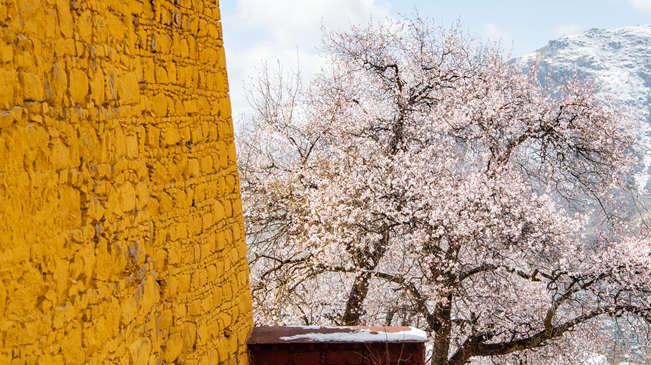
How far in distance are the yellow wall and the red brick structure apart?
0.21 metres

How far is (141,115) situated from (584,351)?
10150 mm

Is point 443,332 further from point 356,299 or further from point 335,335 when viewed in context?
point 335,335

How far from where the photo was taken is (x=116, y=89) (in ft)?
7.06

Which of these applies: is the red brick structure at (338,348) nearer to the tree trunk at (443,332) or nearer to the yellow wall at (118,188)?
the yellow wall at (118,188)

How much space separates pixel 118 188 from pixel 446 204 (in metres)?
7.14

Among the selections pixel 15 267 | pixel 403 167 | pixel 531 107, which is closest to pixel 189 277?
pixel 15 267

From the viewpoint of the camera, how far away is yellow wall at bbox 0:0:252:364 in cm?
159

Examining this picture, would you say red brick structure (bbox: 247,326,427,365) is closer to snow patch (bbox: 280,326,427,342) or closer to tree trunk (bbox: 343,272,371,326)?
snow patch (bbox: 280,326,427,342)

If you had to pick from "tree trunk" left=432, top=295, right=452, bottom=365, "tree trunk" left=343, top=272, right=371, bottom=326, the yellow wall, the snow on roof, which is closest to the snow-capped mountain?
"tree trunk" left=343, top=272, right=371, bottom=326

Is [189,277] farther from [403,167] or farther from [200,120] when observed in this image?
[403,167]

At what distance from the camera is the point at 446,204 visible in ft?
28.7

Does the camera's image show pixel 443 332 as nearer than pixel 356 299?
Yes

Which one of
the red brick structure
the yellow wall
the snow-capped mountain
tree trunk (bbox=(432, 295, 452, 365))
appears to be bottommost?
tree trunk (bbox=(432, 295, 452, 365))

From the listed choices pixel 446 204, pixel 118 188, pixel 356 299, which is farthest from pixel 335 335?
pixel 356 299
